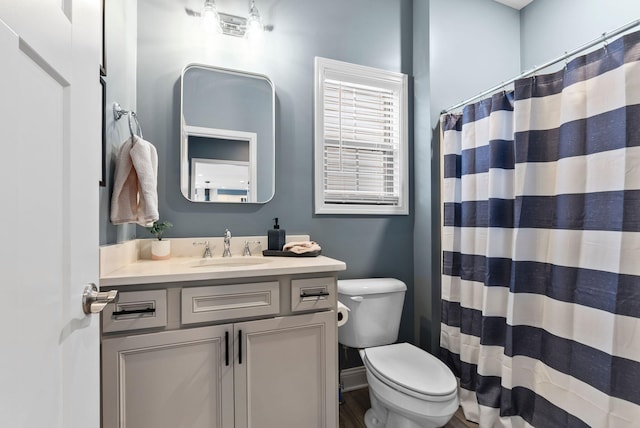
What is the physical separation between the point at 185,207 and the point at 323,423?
130 cm

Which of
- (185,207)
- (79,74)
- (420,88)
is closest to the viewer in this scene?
(79,74)

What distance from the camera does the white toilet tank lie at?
66.4 inches

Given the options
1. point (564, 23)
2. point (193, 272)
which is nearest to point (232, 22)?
point (193, 272)

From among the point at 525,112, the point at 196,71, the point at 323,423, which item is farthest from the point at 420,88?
the point at 323,423

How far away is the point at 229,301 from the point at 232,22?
61.1 inches

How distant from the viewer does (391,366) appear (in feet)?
4.77

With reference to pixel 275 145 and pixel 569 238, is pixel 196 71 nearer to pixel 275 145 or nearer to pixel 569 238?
pixel 275 145

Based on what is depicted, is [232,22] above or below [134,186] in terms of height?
above

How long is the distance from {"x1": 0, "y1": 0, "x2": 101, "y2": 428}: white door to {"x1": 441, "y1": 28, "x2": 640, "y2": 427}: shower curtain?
168cm

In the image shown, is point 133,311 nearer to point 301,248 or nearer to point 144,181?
point 144,181

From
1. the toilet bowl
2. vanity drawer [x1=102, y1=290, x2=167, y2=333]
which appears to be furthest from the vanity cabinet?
the toilet bowl

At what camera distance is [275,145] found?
180 cm

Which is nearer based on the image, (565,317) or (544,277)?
(565,317)

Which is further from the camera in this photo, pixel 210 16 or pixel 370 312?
pixel 370 312
